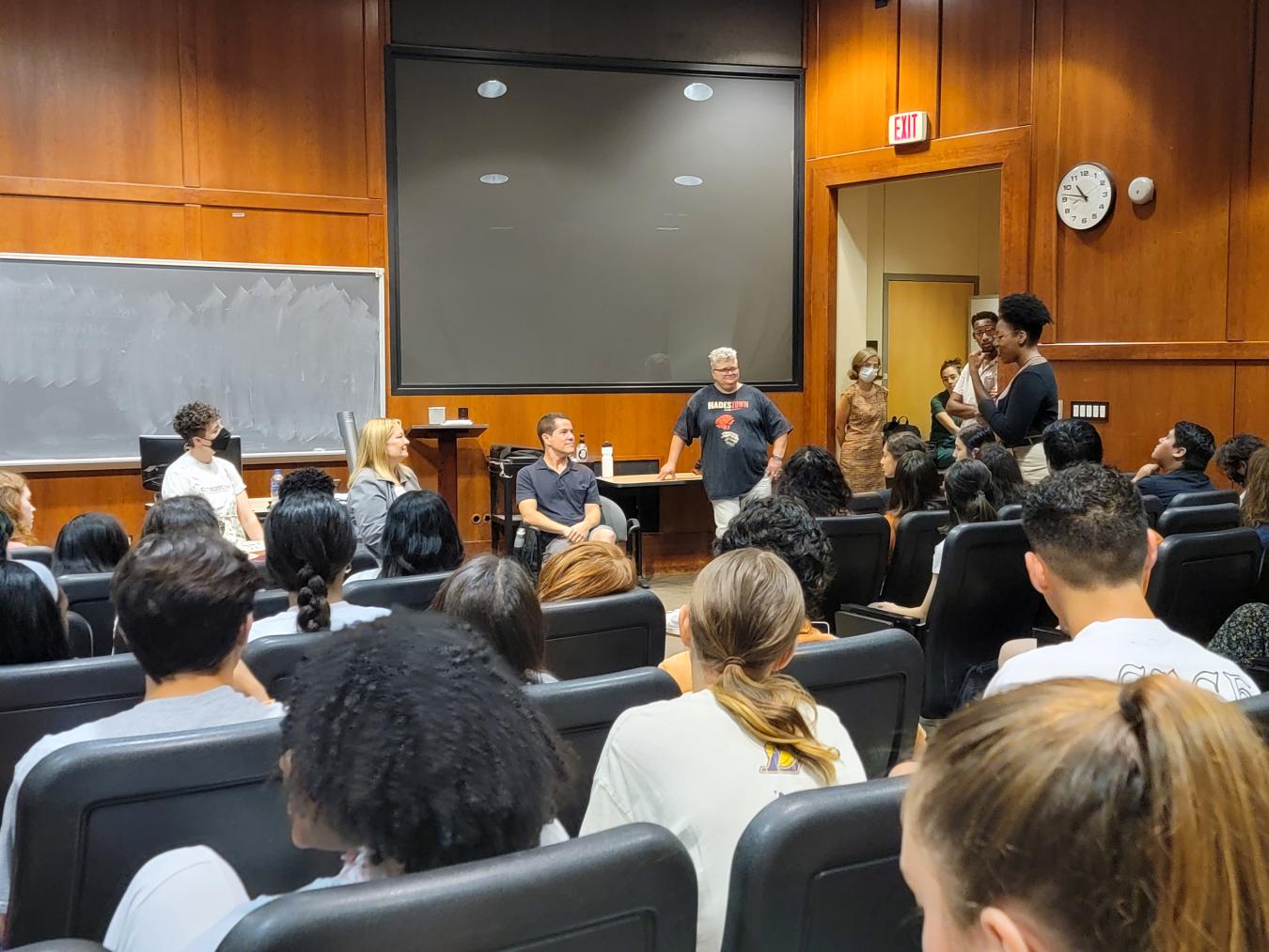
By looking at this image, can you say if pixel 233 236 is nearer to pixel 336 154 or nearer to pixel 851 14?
pixel 336 154

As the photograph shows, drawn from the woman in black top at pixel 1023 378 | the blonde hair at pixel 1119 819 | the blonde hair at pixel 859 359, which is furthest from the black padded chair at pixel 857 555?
the blonde hair at pixel 859 359

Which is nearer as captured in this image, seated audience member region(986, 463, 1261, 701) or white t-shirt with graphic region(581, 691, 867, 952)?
white t-shirt with graphic region(581, 691, 867, 952)

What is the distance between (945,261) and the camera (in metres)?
10.5

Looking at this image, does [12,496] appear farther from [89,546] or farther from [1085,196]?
[1085,196]

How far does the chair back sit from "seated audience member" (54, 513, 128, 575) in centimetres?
264

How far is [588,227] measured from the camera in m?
8.06

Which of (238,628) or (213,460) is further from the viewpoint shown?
(213,460)

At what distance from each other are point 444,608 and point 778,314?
6703 millimetres

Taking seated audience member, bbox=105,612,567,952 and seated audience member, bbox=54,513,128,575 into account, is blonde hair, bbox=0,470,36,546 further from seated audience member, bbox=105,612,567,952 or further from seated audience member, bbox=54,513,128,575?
seated audience member, bbox=105,612,567,952

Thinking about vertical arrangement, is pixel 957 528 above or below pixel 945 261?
below

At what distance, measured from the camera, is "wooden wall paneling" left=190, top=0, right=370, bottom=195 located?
716 centimetres

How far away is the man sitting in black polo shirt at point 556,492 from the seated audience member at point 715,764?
4181 millimetres

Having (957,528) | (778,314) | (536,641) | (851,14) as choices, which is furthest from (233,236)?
(536,641)

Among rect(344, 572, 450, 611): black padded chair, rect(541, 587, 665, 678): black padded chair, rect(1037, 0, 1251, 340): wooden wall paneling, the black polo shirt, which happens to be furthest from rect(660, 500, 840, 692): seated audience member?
rect(1037, 0, 1251, 340): wooden wall paneling
